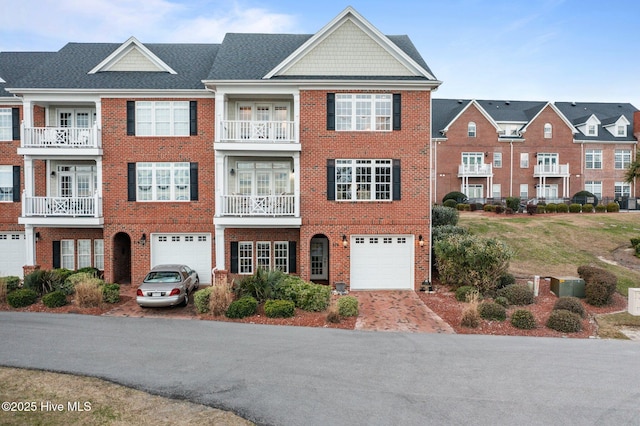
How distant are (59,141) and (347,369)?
1663cm

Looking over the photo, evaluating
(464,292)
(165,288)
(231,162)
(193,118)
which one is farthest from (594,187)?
(165,288)

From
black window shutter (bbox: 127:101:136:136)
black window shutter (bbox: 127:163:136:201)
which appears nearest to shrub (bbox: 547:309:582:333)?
black window shutter (bbox: 127:163:136:201)

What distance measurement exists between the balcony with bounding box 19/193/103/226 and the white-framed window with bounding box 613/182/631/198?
1876 inches

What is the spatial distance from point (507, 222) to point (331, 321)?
19.8 meters

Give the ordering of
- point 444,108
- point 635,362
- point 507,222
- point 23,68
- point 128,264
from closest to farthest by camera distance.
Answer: point 635,362, point 128,264, point 23,68, point 507,222, point 444,108

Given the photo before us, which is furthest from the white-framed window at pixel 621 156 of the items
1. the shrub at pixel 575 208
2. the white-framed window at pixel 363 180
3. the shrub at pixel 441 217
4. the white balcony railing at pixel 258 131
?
the white balcony railing at pixel 258 131

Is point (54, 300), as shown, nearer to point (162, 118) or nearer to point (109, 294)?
point (109, 294)

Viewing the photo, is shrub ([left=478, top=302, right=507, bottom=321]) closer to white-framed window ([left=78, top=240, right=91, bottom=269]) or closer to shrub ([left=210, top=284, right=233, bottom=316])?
shrub ([left=210, top=284, right=233, bottom=316])

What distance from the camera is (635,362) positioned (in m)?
9.66

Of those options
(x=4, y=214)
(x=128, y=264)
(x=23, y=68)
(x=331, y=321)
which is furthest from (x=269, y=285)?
(x=23, y=68)

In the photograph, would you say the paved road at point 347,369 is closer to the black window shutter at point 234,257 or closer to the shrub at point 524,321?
the shrub at point 524,321

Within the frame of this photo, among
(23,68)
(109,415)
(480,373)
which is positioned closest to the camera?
(109,415)

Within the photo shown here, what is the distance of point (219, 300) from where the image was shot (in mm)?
13617

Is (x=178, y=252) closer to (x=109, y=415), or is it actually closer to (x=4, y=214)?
(x=4, y=214)
